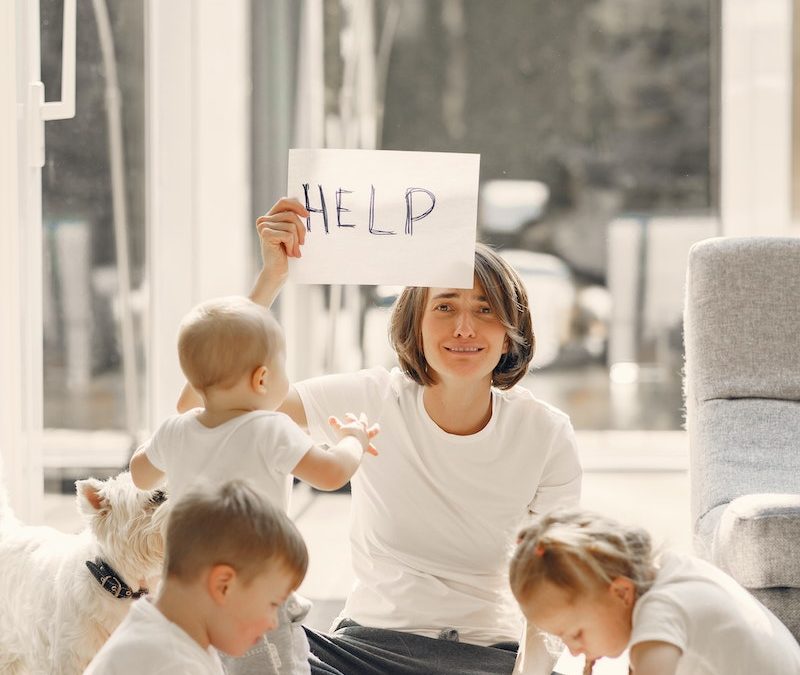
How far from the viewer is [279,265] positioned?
5.17 ft

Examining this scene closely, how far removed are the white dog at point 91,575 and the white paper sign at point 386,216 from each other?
1.36 feet

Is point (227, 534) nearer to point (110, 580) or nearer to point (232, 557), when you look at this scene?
point (232, 557)

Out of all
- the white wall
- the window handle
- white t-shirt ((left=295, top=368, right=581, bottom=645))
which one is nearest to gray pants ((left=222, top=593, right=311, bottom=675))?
white t-shirt ((left=295, top=368, right=581, bottom=645))

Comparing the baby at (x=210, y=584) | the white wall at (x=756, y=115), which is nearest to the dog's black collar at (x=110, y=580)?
the baby at (x=210, y=584)

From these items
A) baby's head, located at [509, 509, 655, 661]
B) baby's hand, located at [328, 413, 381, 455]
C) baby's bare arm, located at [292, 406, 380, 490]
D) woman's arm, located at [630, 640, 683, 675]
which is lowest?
woman's arm, located at [630, 640, 683, 675]

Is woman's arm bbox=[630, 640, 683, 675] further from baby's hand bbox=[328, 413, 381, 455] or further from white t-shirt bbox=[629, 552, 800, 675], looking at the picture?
baby's hand bbox=[328, 413, 381, 455]

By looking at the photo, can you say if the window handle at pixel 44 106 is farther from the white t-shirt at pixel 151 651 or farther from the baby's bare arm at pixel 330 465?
the white t-shirt at pixel 151 651

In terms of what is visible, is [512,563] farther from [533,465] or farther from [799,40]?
[799,40]

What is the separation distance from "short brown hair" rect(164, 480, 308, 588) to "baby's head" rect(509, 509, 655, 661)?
10.8 inches

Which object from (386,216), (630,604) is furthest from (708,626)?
(386,216)

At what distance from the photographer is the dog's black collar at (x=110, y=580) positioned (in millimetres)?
1525

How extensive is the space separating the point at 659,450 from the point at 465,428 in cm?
248

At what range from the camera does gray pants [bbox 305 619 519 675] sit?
1.57m

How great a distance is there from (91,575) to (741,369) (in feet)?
4.12
